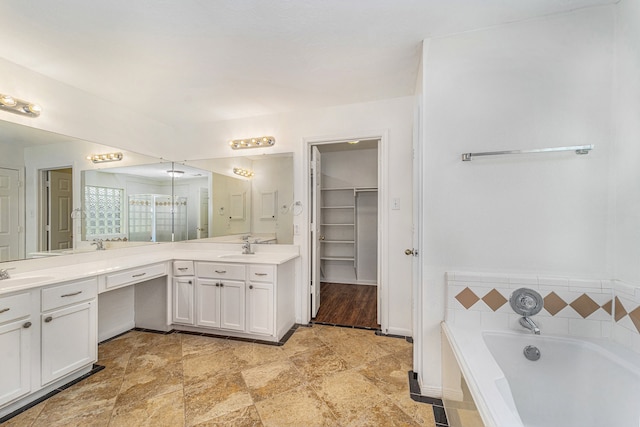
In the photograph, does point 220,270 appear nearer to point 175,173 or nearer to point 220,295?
point 220,295

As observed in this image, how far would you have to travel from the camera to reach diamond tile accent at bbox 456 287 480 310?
1553 mm

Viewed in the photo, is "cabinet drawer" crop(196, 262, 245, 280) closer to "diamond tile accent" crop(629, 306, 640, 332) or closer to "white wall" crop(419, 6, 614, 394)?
"white wall" crop(419, 6, 614, 394)

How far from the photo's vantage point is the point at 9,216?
1815 mm

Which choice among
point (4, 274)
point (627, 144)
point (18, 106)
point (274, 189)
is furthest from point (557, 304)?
point (18, 106)

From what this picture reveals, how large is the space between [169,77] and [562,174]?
290 cm

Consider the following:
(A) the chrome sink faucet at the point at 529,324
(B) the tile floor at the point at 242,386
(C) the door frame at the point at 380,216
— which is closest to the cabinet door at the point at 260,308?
(B) the tile floor at the point at 242,386

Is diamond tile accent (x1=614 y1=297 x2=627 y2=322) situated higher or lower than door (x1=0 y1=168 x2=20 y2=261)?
lower

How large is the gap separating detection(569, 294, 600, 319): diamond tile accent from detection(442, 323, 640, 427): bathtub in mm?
145

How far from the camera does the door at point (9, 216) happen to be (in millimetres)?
1773

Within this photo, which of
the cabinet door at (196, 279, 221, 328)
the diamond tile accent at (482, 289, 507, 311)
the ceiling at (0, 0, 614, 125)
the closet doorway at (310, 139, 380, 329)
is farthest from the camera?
the closet doorway at (310, 139, 380, 329)

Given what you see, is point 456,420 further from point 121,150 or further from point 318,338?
point 121,150

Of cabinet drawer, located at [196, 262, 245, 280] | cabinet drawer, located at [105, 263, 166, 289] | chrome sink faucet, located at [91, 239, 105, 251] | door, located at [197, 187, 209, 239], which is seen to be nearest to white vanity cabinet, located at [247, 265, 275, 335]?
cabinet drawer, located at [196, 262, 245, 280]

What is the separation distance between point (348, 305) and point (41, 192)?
3.20 m

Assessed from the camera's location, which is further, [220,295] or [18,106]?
[220,295]
